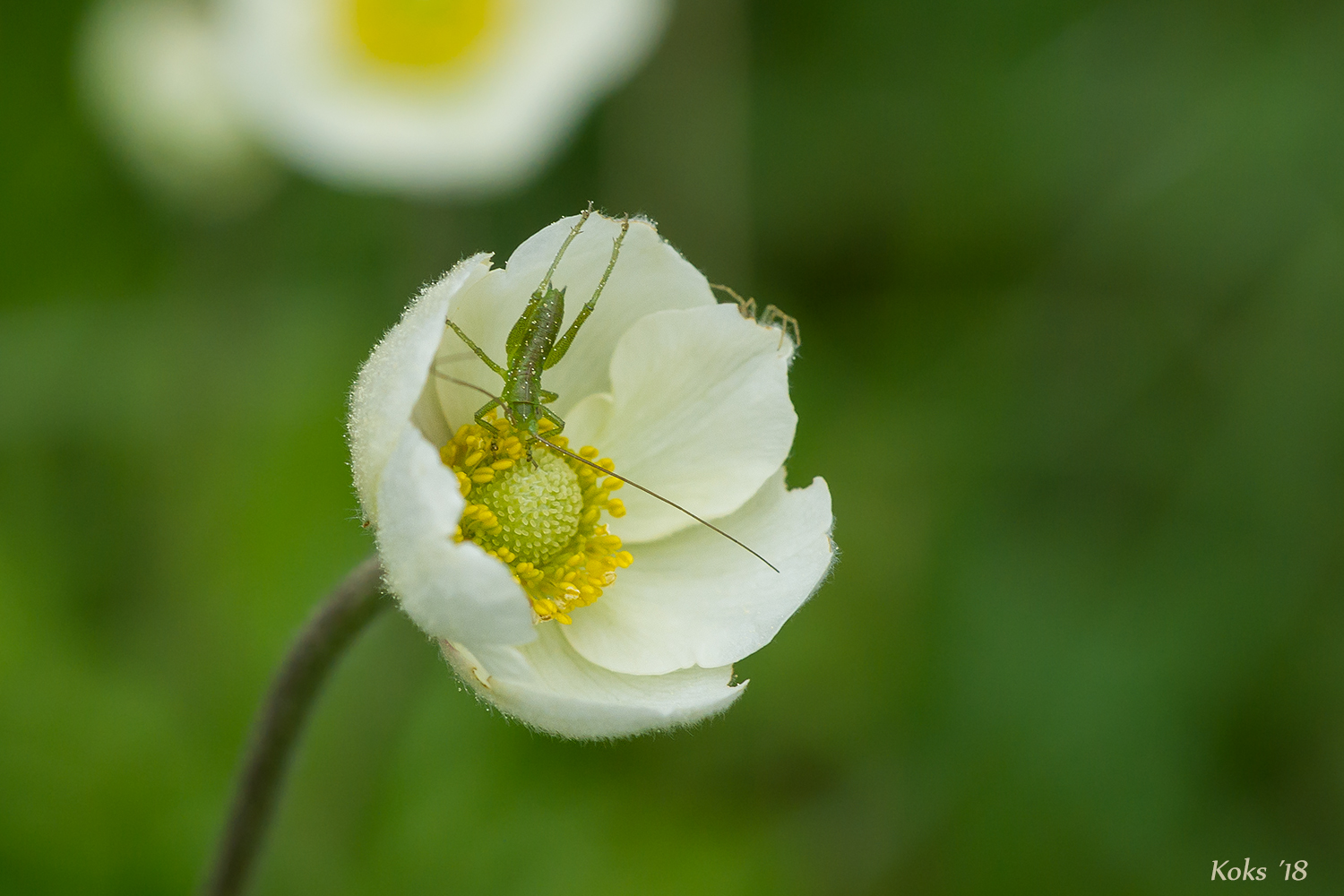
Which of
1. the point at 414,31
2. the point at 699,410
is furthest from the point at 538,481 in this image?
the point at 414,31

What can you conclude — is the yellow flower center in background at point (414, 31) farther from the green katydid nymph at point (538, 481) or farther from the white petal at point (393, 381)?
the white petal at point (393, 381)

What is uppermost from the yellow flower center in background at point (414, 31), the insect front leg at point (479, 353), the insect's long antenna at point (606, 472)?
the yellow flower center in background at point (414, 31)

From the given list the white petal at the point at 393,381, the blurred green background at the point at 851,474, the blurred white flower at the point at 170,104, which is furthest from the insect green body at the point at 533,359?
the blurred white flower at the point at 170,104

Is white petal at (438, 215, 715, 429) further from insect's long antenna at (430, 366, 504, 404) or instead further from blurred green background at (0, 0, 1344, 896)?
blurred green background at (0, 0, 1344, 896)

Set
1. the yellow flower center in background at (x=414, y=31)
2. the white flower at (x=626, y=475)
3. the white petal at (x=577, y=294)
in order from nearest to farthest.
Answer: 1. the white flower at (x=626, y=475)
2. the white petal at (x=577, y=294)
3. the yellow flower center in background at (x=414, y=31)

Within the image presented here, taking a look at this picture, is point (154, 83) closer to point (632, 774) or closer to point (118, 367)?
point (118, 367)

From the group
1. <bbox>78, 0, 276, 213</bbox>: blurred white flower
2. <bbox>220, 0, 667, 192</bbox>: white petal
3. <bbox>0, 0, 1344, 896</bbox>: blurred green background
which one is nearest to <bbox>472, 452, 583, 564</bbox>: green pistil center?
<bbox>0, 0, 1344, 896</bbox>: blurred green background

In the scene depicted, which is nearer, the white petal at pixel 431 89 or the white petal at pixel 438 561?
the white petal at pixel 438 561
